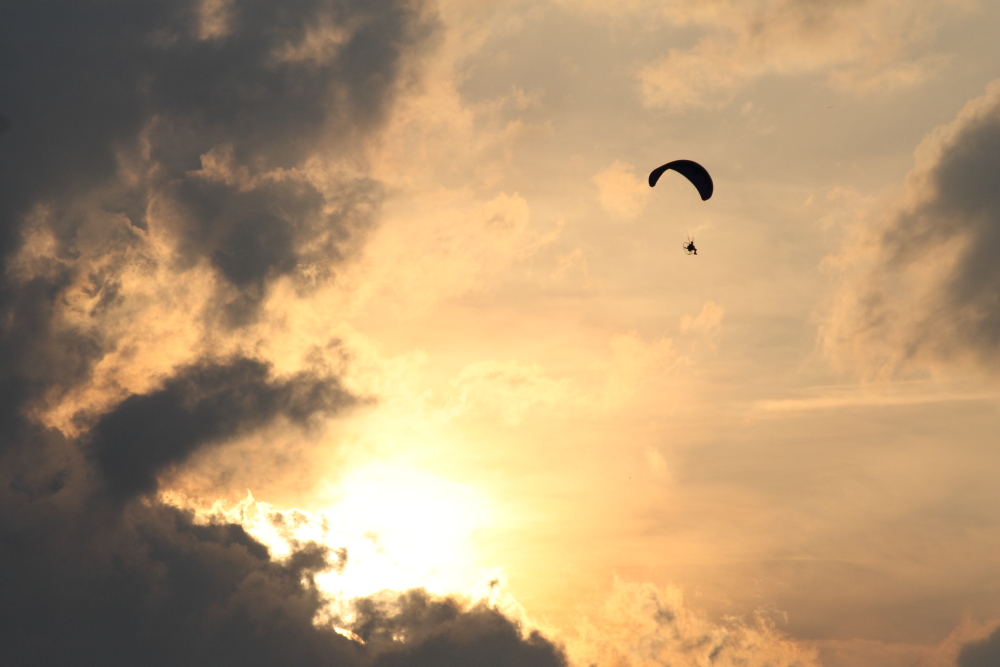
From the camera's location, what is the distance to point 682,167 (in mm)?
160125

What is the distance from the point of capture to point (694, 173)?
15938cm

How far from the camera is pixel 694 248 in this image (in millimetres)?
150375

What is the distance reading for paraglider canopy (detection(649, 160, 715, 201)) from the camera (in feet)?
520

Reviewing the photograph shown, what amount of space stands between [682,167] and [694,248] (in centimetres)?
1505

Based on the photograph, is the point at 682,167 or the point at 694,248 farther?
the point at 682,167

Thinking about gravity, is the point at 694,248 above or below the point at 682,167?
below

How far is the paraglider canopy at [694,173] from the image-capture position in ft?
520
